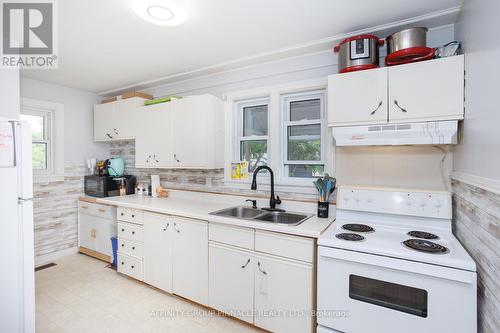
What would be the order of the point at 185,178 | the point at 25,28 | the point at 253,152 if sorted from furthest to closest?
the point at 185,178 < the point at 253,152 < the point at 25,28

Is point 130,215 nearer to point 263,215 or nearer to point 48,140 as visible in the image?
point 263,215

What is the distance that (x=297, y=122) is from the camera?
2.51 meters

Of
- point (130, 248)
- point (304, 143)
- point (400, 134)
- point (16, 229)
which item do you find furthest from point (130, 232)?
point (400, 134)

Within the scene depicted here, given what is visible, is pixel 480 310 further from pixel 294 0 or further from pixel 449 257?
pixel 294 0

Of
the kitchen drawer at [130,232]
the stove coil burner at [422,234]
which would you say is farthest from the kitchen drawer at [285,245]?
the kitchen drawer at [130,232]

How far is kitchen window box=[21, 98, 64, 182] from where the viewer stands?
3193 millimetres

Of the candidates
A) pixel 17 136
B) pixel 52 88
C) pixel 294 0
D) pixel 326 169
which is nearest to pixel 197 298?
pixel 326 169

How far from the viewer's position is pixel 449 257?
126 cm

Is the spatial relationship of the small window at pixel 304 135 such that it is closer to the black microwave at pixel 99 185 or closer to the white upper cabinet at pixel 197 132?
the white upper cabinet at pixel 197 132

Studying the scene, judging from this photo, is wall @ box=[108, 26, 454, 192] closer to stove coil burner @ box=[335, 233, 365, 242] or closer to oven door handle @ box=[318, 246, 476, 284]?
stove coil burner @ box=[335, 233, 365, 242]

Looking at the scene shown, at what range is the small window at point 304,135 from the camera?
7.91ft

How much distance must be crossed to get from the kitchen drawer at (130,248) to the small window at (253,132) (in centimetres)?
146

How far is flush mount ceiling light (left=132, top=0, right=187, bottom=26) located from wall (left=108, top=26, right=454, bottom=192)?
1040 mm

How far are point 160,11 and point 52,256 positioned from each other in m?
3.44
